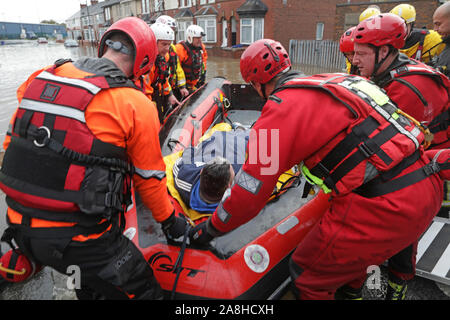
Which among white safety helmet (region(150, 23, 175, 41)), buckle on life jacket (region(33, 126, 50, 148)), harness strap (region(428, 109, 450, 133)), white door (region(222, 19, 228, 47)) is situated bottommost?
harness strap (region(428, 109, 450, 133))

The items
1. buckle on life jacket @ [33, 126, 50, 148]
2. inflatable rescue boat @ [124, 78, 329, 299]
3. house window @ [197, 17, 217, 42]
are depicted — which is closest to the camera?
buckle on life jacket @ [33, 126, 50, 148]

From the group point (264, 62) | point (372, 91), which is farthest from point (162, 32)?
point (372, 91)

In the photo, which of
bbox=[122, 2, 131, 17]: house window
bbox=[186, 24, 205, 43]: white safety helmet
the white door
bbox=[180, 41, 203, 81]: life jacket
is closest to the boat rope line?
bbox=[180, 41, 203, 81]: life jacket

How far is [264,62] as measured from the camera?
174 cm

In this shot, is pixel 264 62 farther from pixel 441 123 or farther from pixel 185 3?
pixel 185 3

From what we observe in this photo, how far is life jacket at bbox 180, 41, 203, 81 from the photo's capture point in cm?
589

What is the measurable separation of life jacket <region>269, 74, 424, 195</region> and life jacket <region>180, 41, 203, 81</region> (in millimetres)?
4892

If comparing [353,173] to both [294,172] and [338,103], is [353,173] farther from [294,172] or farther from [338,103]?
[294,172]

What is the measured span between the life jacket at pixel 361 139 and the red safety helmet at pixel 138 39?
743 mm

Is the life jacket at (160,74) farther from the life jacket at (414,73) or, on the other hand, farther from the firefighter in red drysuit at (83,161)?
the life jacket at (414,73)

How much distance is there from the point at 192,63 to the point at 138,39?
468 centimetres

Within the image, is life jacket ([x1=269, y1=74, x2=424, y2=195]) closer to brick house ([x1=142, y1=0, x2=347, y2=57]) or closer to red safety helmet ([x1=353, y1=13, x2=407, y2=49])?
red safety helmet ([x1=353, y1=13, x2=407, y2=49])

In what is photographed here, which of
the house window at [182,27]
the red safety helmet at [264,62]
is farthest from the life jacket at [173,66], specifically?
the house window at [182,27]

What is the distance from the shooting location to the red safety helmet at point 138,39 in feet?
4.93
